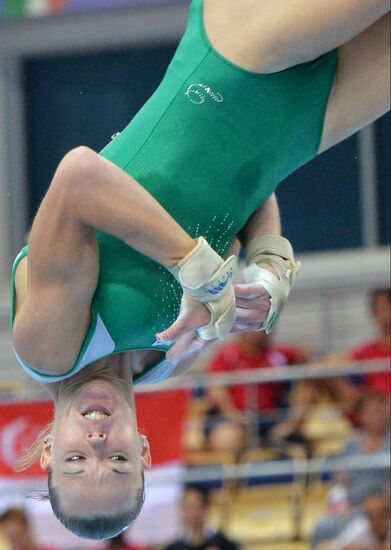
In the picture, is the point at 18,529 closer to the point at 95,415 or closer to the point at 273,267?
the point at 95,415

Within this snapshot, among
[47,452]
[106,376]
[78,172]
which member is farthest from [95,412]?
[78,172]

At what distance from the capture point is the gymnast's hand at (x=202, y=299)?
265cm

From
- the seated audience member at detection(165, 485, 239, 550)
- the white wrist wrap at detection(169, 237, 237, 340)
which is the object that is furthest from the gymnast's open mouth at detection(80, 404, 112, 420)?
the seated audience member at detection(165, 485, 239, 550)

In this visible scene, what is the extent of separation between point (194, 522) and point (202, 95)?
263 centimetres

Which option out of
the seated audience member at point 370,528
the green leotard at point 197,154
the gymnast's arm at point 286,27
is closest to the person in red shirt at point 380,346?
the seated audience member at point 370,528

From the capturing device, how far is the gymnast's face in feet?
9.42

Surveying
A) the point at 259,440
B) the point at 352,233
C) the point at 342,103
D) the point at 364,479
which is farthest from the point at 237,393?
the point at 342,103

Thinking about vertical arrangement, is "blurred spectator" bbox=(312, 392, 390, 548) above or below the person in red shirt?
below

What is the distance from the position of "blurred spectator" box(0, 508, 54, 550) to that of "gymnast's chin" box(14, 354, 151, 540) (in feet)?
6.97

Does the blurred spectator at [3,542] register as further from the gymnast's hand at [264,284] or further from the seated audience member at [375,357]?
the gymnast's hand at [264,284]

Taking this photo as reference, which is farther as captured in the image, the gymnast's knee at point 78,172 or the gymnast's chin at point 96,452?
the gymnast's chin at point 96,452

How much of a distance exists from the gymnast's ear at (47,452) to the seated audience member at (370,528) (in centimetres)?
211

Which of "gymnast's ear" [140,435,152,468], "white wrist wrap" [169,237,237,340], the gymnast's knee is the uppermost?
the gymnast's knee

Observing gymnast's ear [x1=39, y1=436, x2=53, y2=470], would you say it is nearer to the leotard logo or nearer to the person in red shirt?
the leotard logo
